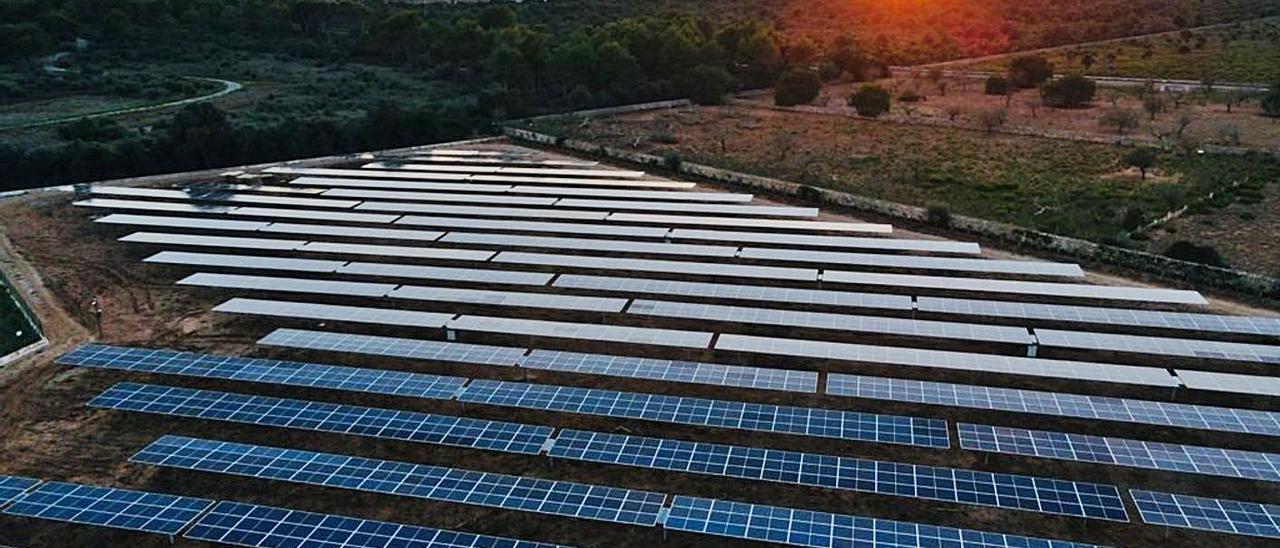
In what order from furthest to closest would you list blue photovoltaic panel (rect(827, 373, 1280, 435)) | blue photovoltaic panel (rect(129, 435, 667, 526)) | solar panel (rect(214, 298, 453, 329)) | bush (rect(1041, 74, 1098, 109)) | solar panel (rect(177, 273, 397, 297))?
1. bush (rect(1041, 74, 1098, 109))
2. solar panel (rect(177, 273, 397, 297))
3. solar panel (rect(214, 298, 453, 329))
4. blue photovoltaic panel (rect(827, 373, 1280, 435))
5. blue photovoltaic panel (rect(129, 435, 667, 526))

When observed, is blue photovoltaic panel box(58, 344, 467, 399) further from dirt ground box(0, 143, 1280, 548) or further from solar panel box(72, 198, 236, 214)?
solar panel box(72, 198, 236, 214)

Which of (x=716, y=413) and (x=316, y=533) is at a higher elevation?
(x=716, y=413)

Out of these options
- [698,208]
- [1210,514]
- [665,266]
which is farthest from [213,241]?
[1210,514]

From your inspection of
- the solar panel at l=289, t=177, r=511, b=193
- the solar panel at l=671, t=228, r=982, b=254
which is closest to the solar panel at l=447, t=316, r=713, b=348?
the solar panel at l=671, t=228, r=982, b=254

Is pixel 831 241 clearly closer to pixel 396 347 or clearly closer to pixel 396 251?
pixel 396 251

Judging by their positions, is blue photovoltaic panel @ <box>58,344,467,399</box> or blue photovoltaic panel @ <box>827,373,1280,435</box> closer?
blue photovoltaic panel @ <box>827,373,1280,435</box>

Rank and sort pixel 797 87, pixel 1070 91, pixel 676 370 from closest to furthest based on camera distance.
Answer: pixel 676 370
pixel 1070 91
pixel 797 87

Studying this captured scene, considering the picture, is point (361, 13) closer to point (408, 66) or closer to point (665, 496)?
point (408, 66)

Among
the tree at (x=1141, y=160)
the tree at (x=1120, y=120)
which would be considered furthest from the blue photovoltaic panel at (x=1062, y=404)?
the tree at (x=1120, y=120)
